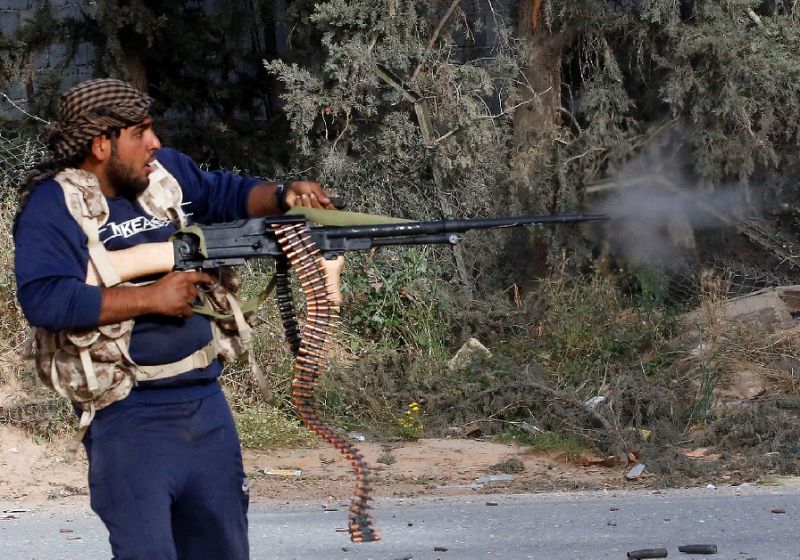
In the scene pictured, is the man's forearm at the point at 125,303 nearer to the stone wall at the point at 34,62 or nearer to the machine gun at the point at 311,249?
the machine gun at the point at 311,249

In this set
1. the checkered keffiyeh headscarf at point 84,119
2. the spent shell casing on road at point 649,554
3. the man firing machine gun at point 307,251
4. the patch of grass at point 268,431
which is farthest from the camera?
the patch of grass at point 268,431

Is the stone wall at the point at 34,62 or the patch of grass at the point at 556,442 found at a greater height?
the stone wall at the point at 34,62

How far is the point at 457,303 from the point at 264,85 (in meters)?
3.68

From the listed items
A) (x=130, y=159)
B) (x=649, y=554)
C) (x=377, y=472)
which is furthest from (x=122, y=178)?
(x=377, y=472)

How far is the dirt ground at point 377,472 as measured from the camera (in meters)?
6.97

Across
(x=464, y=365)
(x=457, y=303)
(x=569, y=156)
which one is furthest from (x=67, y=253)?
(x=569, y=156)

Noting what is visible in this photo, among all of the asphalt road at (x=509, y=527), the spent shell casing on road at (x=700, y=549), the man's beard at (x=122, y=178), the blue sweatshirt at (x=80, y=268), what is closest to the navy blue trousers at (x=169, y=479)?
the blue sweatshirt at (x=80, y=268)

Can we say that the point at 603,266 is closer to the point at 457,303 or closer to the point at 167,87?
the point at 457,303

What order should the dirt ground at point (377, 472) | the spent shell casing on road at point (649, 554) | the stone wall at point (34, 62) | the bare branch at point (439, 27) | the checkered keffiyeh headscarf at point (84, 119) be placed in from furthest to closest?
1. the stone wall at point (34, 62)
2. the bare branch at point (439, 27)
3. the dirt ground at point (377, 472)
4. the spent shell casing on road at point (649, 554)
5. the checkered keffiyeh headscarf at point (84, 119)

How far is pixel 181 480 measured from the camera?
3.24 meters

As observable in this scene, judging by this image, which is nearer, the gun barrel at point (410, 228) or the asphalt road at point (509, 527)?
the gun barrel at point (410, 228)

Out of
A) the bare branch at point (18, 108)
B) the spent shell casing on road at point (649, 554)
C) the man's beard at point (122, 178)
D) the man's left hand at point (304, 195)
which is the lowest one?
the spent shell casing on road at point (649, 554)

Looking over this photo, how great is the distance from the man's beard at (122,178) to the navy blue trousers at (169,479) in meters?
0.60

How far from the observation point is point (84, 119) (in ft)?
10.4
